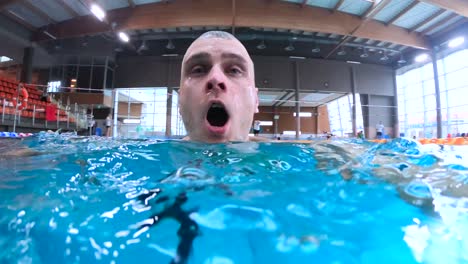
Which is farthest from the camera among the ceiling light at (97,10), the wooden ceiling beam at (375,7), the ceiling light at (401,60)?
the ceiling light at (401,60)

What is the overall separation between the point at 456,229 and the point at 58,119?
43.0 ft

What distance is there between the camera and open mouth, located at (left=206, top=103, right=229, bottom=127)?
6.53 feet

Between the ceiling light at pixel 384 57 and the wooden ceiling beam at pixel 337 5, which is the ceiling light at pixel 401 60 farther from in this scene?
the wooden ceiling beam at pixel 337 5

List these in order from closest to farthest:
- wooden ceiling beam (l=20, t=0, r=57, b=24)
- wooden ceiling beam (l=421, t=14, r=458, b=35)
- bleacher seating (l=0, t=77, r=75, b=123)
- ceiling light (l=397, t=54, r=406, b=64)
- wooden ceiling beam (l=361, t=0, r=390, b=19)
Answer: bleacher seating (l=0, t=77, r=75, b=123) → wooden ceiling beam (l=361, t=0, r=390, b=19) → wooden ceiling beam (l=20, t=0, r=57, b=24) → wooden ceiling beam (l=421, t=14, r=458, b=35) → ceiling light (l=397, t=54, r=406, b=64)

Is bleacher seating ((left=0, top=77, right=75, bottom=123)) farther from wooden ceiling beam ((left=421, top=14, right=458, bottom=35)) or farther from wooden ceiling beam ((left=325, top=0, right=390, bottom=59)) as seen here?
wooden ceiling beam ((left=421, top=14, right=458, bottom=35))

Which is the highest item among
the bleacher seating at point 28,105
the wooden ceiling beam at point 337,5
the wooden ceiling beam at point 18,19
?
the wooden ceiling beam at point 337,5

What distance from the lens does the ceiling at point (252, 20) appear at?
10.5 metres

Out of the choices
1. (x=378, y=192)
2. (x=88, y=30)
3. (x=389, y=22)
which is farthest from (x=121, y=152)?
(x=389, y=22)

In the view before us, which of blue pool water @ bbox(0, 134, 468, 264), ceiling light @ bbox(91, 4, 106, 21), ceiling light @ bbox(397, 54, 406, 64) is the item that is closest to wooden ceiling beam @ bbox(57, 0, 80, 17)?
ceiling light @ bbox(91, 4, 106, 21)

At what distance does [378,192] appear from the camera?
99cm

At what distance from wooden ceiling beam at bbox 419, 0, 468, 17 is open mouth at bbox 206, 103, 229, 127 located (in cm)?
991

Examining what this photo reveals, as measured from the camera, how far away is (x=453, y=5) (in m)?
8.88

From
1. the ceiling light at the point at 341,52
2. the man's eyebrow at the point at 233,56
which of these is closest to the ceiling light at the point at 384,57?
the ceiling light at the point at 341,52

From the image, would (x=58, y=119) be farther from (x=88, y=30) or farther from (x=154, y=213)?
(x=154, y=213)
